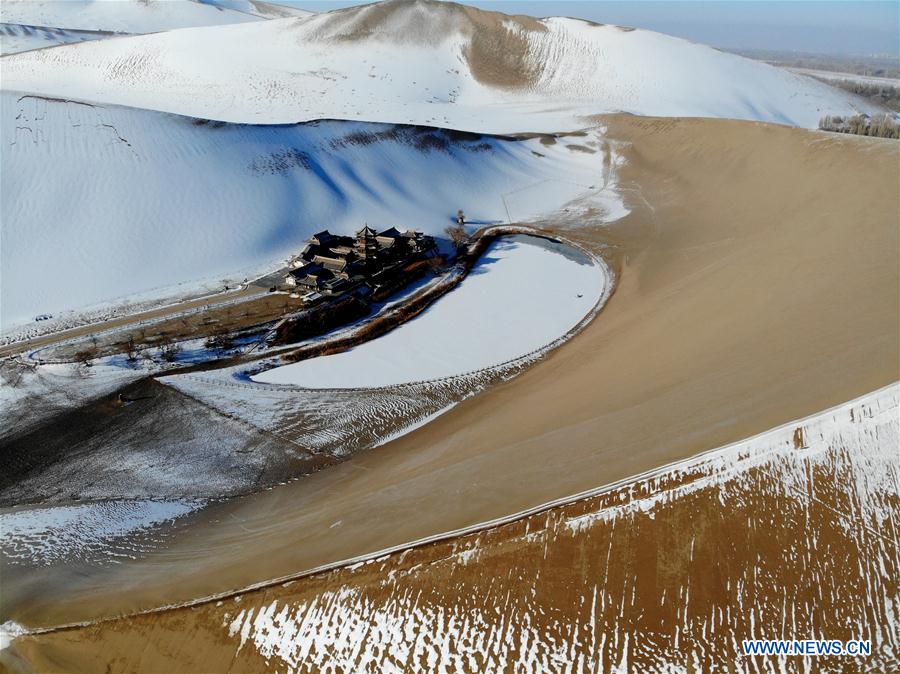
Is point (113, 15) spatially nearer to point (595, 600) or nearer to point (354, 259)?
point (354, 259)

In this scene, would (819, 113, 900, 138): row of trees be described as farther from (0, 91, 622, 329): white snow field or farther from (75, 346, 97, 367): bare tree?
(75, 346, 97, 367): bare tree

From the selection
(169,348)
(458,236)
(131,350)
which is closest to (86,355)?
(131,350)

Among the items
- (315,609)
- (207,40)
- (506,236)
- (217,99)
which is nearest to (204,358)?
(315,609)

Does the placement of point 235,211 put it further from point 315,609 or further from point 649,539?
point 649,539

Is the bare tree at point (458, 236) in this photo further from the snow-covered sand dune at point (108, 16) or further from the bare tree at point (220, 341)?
the snow-covered sand dune at point (108, 16)

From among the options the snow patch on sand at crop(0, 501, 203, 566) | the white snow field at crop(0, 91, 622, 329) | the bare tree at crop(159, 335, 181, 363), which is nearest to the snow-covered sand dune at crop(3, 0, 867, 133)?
the white snow field at crop(0, 91, 622, 329)
